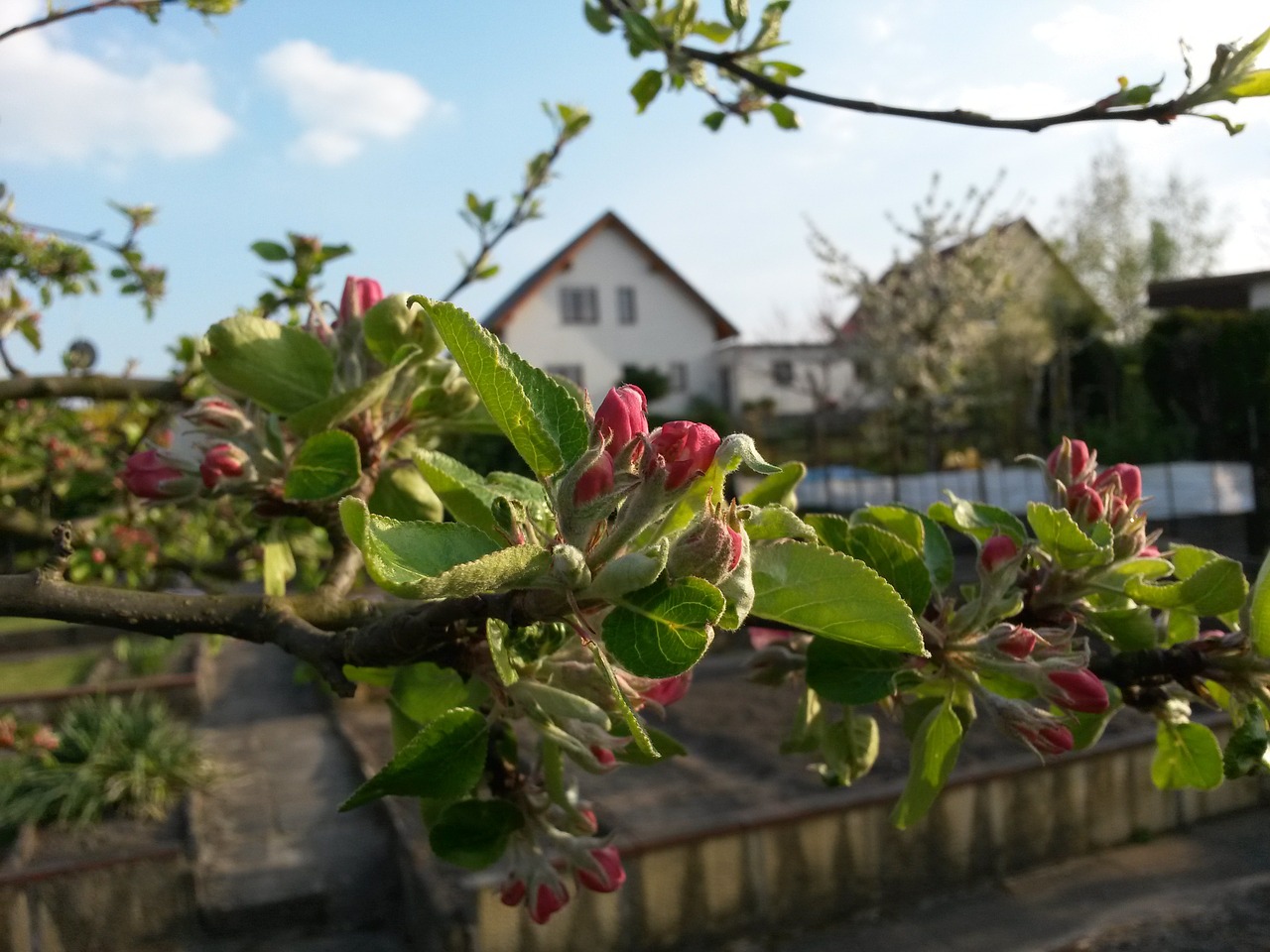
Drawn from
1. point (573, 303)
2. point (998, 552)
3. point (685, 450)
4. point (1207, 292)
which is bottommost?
point (998, 552)

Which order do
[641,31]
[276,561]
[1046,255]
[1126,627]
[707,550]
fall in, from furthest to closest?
[1046,255] → [641,31] → [276,561] → [1126,627] → [707,550]

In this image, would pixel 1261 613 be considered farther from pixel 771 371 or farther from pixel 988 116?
pixel 771 371

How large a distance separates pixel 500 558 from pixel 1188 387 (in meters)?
14.0

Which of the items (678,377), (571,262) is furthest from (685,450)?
(678,377)

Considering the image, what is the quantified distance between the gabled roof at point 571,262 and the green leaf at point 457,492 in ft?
78.3

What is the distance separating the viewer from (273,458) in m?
0.99

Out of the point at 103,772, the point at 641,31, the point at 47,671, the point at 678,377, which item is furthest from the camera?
the point at 678,377

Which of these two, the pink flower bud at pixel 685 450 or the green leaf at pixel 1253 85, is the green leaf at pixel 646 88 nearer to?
the green leaf at pixel 1253 85

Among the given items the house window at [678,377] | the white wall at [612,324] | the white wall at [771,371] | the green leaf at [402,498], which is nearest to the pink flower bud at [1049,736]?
the green leaf at [402,498]

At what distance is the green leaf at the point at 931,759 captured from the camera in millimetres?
883

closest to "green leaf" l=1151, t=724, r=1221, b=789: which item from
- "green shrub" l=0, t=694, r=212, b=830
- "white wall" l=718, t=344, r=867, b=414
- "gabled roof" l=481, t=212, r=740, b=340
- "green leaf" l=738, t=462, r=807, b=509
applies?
"green leaf" l=738, t=462, r=807, b=509

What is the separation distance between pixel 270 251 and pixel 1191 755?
1790mm

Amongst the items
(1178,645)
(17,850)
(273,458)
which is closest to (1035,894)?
(1178,645)

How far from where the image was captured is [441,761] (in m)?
0.77
